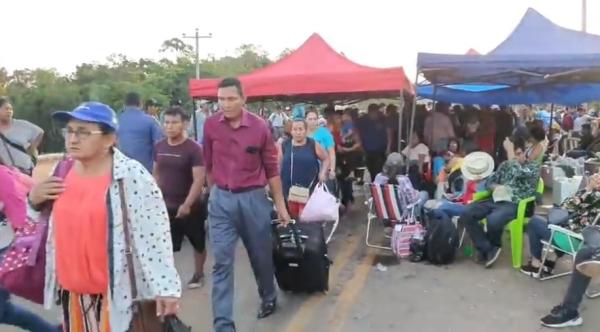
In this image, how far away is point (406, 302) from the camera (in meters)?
5.59

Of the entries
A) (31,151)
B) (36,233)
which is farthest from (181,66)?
(36,233)

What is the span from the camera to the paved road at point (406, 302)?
16.5 feet

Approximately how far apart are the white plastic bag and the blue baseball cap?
12.9 ft

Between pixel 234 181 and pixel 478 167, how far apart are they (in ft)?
11.6

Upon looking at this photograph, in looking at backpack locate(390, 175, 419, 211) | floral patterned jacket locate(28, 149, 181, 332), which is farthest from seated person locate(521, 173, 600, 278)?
floral patterned jacket locate(28, 149, 181, 332)

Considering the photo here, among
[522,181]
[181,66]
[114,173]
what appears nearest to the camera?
[114,173]

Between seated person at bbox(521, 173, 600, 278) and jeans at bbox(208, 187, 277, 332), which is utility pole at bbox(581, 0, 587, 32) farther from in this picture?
jeans at bbox(208, 187, 277, 332)

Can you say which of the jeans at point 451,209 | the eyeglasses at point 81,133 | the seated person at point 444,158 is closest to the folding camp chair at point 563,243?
the jeans at point 451,209

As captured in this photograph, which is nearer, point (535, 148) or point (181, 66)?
point (535, 148)

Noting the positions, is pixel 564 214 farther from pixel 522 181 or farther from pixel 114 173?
pixel 114 173

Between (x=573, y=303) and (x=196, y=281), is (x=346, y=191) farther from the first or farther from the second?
(x=573, y=303)

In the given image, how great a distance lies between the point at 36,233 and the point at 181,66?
2142 inches

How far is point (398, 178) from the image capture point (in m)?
7.67

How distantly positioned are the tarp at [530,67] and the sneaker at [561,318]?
11.1ft
